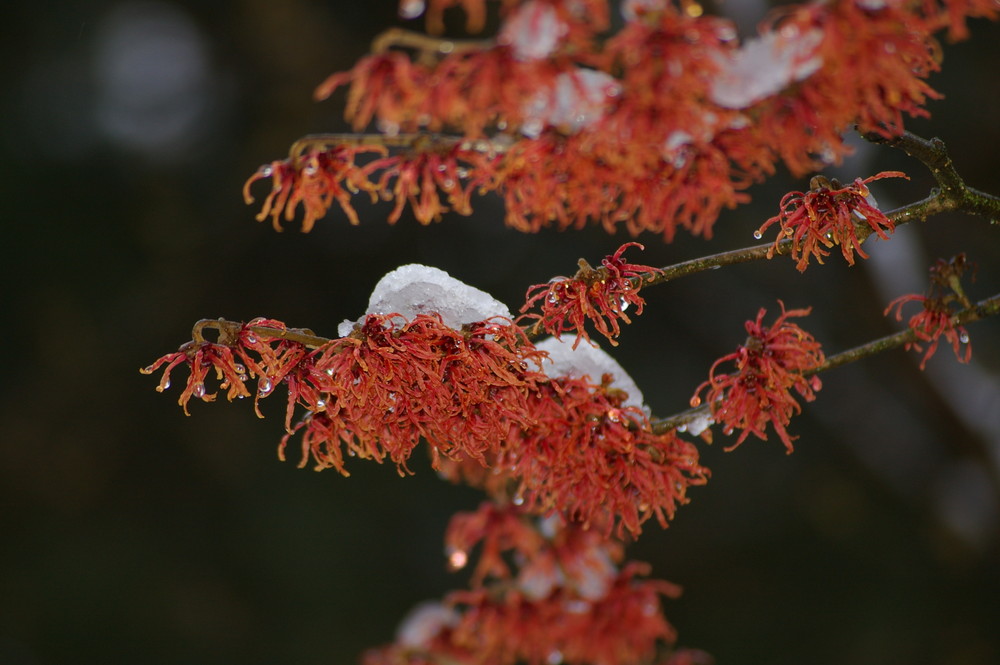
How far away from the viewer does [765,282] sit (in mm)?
3680

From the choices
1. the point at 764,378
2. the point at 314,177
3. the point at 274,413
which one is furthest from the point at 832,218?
the point at 274,413

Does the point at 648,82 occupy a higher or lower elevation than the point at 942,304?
lower

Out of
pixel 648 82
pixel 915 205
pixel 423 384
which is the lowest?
pixel 423 384

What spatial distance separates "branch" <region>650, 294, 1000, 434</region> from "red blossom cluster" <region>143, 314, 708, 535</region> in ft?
0.10

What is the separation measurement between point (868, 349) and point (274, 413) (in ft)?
8.85

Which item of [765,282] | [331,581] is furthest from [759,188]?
[331,581]

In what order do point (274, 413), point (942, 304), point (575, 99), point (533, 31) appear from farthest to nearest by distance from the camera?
point (274, 413)
point (942, 304)
point (575, 99)
point (533, 31)

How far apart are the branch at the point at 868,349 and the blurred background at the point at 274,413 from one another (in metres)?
2.04

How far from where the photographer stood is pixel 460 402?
3.99ft

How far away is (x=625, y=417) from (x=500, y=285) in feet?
7.40

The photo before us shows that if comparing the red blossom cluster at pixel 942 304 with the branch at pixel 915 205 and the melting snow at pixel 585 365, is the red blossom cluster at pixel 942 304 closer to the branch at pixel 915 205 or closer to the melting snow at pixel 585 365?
the branch at pixel 915 205

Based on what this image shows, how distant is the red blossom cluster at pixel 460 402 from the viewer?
3.86ft

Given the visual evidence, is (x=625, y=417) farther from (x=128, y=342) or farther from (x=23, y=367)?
(x=23, y=367)

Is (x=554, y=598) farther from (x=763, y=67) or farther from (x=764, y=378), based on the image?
Answer: (x=763, y=67)
